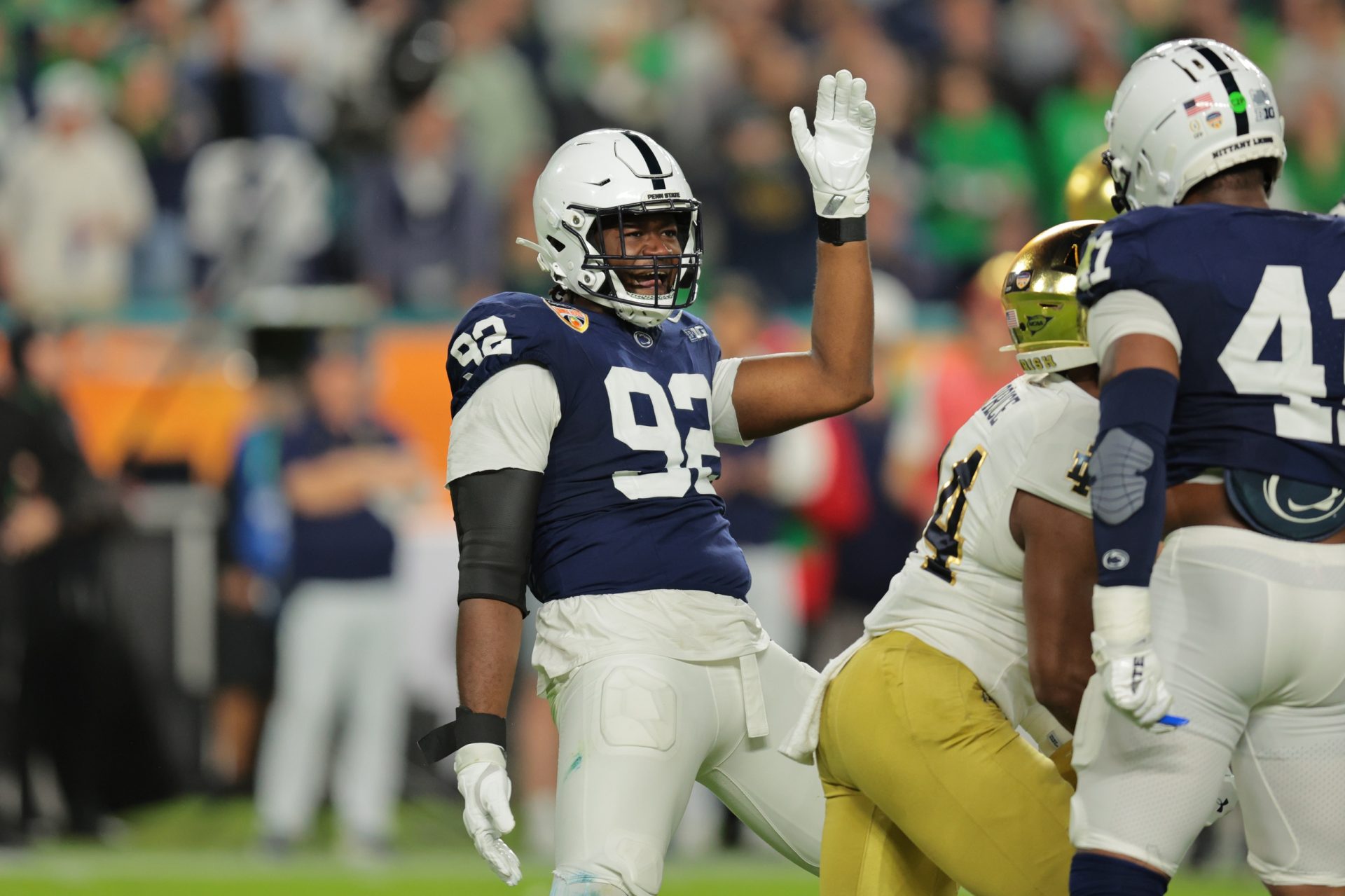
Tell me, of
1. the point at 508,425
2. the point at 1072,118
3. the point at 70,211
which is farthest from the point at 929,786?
the point at 1072,118

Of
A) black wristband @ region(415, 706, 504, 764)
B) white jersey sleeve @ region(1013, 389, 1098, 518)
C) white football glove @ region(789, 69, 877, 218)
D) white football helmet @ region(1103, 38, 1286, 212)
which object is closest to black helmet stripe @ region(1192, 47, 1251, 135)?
white football helmet @ region(1103, 38, 1286, 212)

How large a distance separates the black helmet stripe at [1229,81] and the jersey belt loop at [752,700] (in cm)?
134

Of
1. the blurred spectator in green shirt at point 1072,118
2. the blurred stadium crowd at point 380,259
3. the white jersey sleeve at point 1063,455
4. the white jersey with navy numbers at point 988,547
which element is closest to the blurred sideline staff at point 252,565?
the blurred stadium crowd at point 380,259

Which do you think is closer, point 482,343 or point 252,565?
point 482,343

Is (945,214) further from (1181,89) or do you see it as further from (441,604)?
(1181,89)

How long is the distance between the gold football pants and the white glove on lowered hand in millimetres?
430

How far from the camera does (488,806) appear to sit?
10.4 feet

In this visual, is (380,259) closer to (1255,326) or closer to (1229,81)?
(1229,81)

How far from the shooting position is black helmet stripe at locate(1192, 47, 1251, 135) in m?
2.97

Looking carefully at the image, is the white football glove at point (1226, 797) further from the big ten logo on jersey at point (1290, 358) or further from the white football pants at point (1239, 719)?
the big ten logo on jersey at point (1290, 358)

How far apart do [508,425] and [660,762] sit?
27.1 inches

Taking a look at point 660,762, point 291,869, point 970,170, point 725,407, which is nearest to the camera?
point 660,762

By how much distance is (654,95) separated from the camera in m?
9.27

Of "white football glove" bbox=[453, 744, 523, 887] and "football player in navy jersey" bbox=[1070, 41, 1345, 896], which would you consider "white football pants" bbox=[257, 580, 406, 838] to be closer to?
"white football glove" bbox=[453, 744, 523, 887]
